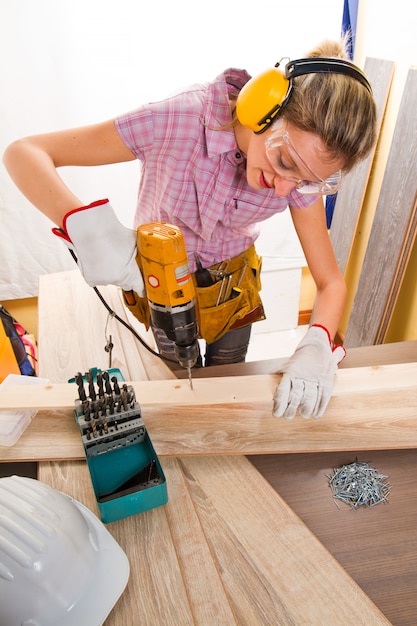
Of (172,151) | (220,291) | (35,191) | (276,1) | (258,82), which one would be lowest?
(220,291)

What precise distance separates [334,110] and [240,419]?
91cm

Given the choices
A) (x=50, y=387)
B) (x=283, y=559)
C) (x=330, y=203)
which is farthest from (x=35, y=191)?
(x=330, y=203)

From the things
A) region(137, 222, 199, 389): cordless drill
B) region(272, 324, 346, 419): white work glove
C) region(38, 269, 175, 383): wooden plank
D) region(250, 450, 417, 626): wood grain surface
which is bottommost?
region(38, 269, 175, 383): wooden plank

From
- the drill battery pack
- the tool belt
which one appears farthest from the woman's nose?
the drill battery pack

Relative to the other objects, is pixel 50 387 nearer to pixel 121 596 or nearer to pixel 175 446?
pixel 175 446

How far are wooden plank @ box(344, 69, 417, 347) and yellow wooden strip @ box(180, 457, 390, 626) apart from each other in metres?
2.01

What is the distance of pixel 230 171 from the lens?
4.77 feet

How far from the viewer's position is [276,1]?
2.61 metres

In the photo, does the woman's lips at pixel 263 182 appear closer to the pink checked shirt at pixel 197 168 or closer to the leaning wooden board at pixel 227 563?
the pink checked shirt at pixel 197 168

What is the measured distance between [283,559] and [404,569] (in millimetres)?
283

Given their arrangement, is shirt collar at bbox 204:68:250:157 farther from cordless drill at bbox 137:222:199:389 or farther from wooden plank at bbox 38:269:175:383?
wooden plank at bbox 38:269:175:383

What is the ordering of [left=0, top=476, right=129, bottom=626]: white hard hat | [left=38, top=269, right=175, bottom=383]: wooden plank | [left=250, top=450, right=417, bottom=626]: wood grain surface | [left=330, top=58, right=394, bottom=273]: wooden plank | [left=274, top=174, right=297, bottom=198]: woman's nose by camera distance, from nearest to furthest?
1. [left=0, top=476, right=129, bottom=626]: white hard hat
2. [left=250, top=450, right=417, bottom=626]: wood grain surface
3. [left=274, top=174, right=297, bottom=198]: woman's nose
4. [left=38, top=269, right=175, bottom=383]: wooden plank
5. [left=330, top=58, right=394, bottom=273]: wooden plank

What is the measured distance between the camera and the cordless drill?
1074 millimetres

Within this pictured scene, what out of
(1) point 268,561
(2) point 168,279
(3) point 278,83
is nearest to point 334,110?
(3) point 278,83
